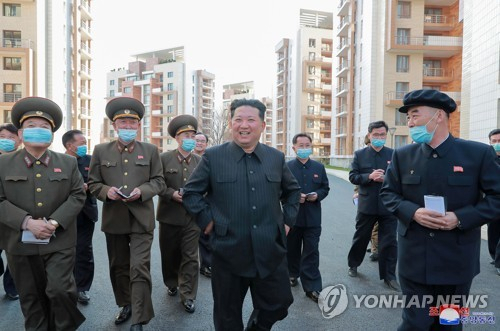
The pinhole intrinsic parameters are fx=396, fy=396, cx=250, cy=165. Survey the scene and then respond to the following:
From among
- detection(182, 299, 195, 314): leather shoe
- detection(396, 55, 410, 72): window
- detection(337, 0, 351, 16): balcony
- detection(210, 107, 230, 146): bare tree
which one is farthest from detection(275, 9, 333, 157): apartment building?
detection(182, 299, 195, 314): leather shoe

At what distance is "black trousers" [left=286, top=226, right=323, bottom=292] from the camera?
5238 millimetres

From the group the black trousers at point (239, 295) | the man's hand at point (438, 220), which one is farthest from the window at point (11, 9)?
the man's hand at point (438, 220)

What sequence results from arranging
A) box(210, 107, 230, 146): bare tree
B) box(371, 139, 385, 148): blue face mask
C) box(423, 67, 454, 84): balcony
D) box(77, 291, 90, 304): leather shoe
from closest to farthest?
box(77, 291, 90, 304): leather shoe → box(371, 139, 385, 148): blue face mask → box(423, 67, 454, 84): balcony → box(210, 107, 230, 146): bare tree

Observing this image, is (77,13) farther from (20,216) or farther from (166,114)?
(20,216)

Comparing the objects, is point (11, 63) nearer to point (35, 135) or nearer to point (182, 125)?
point (182, 125)

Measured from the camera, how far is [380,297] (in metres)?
5.19

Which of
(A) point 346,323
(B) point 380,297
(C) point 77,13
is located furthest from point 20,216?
(C) point 77,13

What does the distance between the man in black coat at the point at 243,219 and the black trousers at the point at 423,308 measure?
100cm

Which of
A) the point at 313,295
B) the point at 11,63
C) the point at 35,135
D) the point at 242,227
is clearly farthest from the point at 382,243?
the point at 11,63

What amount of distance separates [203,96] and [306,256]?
8442cm

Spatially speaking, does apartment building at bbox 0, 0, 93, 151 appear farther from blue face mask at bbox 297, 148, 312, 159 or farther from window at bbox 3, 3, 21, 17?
blue face mask at bbox 297, 148, 312, 159

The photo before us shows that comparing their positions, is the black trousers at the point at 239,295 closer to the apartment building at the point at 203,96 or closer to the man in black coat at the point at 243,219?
the man in black coat at the point at 243,219

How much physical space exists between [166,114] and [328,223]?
68.7 meters

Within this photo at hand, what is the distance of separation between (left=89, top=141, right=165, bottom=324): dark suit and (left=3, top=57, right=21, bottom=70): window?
35360 mm
